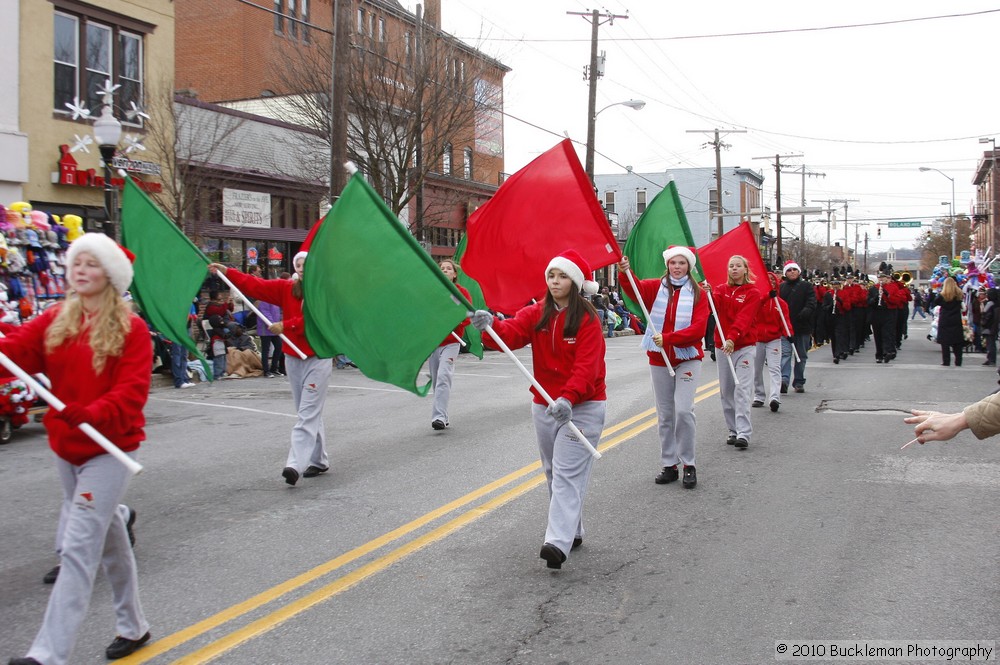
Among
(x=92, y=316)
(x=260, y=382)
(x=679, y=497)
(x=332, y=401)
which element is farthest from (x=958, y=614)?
(x=260, y=382)

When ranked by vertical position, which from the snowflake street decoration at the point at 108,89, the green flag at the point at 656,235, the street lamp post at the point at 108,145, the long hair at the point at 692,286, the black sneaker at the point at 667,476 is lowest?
the black sneaker at the point at 667,476

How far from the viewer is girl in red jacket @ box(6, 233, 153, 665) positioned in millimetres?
3836

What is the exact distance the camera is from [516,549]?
585 cm

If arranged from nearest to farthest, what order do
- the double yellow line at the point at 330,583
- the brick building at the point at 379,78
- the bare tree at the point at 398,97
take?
the double yellow line at the point at 330,583
the bare tree at the point at 398,97
the brick building at the point at 379,78

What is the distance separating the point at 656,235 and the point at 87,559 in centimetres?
729

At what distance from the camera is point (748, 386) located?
31.3ft

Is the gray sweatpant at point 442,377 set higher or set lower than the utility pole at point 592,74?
lower

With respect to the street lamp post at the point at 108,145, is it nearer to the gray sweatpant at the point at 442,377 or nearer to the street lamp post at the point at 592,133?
the gray sweatpant at the point at 442,377

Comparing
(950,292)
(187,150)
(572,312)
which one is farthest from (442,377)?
(187,150)

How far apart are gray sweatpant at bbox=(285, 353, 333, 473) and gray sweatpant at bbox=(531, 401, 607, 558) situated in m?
2.72

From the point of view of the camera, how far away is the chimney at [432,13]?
24.5 meters

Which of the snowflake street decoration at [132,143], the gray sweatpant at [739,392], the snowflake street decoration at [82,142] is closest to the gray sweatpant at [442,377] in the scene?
the gray sweatpant at [739,392]

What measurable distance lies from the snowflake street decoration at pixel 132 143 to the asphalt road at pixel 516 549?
1148 centimetres

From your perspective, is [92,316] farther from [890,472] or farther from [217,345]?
[217,345]
